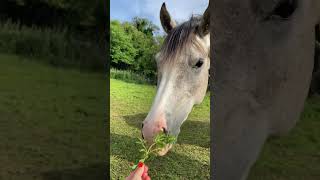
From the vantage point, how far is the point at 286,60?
1.68 m

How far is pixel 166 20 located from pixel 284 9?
2.40ft

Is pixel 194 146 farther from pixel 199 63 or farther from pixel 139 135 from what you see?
pixel 199 63

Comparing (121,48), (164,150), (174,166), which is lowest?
(174,166)

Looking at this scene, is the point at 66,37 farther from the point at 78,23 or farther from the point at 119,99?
the point at 119,99

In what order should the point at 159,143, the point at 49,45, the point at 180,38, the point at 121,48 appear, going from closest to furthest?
the point at 159,143
the point at 180,38
the point at 121,48
the point at 49,45

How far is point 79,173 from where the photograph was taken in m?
3.16


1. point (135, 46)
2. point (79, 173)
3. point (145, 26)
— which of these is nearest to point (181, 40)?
point (145, 26)

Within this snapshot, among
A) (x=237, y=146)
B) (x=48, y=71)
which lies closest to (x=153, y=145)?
(x=237, y=146)

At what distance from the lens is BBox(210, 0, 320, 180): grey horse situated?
5.41 feet

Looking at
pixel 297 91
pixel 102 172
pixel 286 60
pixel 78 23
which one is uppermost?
pixel 78 23

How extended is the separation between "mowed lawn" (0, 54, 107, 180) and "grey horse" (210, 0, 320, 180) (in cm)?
133

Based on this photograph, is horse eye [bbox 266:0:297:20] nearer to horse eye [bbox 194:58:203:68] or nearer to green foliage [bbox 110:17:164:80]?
horse eye [bbox 194:58:203:68]

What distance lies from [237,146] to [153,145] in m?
0.52

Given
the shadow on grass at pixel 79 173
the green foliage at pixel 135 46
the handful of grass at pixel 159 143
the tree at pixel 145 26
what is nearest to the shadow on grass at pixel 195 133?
the handful of grass at pixel 159 143
